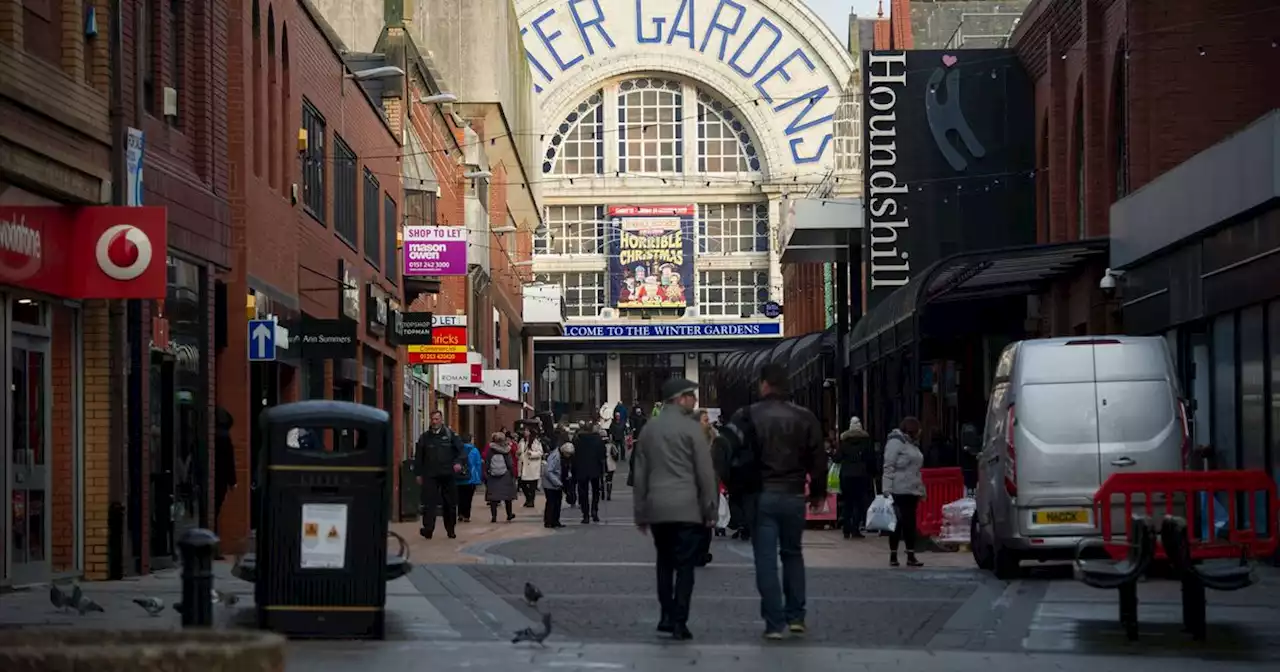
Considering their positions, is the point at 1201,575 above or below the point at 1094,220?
below

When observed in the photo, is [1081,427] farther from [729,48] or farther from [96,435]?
[729,48]

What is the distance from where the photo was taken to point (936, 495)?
90.8 feet

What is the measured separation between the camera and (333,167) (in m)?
34.7

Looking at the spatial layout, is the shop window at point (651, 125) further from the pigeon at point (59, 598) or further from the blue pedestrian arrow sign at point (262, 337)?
the pigeon at point (59, 598)

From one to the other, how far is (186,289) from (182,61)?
8.11 ft

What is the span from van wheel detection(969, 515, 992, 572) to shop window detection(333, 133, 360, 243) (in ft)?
50.6

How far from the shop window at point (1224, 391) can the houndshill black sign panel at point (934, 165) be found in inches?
696

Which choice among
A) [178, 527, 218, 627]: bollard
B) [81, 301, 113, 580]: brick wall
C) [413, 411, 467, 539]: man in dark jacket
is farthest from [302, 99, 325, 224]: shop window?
[178, 527, 218, 627]: bollard

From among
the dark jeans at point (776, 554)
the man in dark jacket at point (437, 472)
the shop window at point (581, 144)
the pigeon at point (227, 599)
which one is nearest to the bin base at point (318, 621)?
the pigeon at point (227, 599)

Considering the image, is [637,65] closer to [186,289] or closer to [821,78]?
[821,78]

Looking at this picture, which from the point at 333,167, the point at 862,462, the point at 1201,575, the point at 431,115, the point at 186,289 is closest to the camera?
the point at 1201,575

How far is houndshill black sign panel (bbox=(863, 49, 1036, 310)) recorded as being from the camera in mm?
42750

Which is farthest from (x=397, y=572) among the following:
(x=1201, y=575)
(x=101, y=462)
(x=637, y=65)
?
(x=637, y=65)

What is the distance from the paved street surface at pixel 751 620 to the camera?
41.0ft
